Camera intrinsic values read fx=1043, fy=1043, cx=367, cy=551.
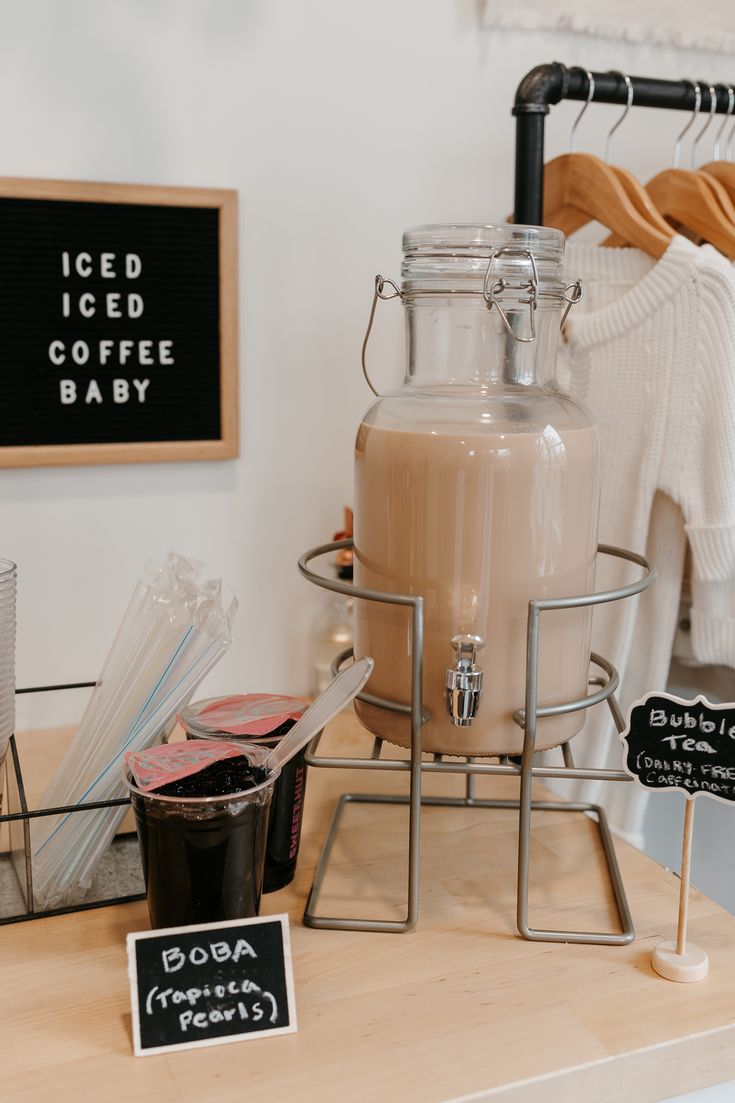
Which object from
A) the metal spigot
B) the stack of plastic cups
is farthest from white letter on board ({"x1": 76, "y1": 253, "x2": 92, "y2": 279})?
the metal spigot

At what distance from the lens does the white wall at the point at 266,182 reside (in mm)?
1113

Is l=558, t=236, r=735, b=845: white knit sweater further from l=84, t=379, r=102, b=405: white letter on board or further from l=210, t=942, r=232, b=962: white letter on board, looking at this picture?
l=210, t=942, r=232, b=962: white letter on board

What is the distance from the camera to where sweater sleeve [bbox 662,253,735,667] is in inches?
41.3

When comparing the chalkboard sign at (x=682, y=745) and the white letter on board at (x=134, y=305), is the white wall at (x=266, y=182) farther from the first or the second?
the chalkboard sign at (x=682, y=745)

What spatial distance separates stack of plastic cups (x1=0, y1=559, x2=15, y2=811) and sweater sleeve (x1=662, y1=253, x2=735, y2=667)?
680 mm

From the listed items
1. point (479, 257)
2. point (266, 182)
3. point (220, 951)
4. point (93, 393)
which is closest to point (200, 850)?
point (220, 951)

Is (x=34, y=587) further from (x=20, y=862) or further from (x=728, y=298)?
(x=728, y=298)

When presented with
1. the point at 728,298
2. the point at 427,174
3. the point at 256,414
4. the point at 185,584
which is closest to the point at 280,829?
→ the point at 185,584

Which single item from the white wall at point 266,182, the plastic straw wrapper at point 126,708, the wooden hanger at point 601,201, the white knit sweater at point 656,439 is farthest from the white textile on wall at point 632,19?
the plastic straw wrapper at point 126,708

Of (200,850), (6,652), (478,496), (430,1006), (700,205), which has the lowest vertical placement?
(430,1006)

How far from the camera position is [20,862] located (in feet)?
2.97

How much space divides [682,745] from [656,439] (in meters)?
0.48

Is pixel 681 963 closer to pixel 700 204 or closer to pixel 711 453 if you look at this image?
pixel 711 453

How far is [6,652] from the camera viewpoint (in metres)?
0.82
